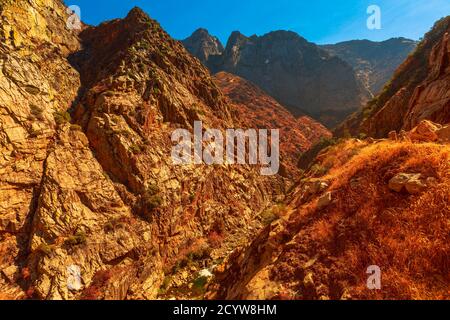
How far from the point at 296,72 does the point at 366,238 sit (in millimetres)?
92877

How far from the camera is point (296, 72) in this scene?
3573 inches

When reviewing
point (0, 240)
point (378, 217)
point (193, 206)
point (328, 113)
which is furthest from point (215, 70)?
point (378, 217)

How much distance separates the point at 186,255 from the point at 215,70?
84.9 meters

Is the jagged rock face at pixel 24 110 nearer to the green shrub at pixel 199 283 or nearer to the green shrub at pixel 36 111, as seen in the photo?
the green shrub at pixel 36 111

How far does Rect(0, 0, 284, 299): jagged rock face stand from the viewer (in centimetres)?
1538

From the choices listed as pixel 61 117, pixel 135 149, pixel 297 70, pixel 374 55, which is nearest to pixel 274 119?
pixel 135 149

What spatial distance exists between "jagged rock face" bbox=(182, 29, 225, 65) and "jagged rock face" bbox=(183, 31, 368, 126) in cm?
612

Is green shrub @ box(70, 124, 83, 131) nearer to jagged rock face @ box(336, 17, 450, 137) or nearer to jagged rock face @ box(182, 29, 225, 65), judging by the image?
jagged rock face @ box(336, 17, 450, 137)

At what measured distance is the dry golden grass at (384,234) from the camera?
527 centimetres

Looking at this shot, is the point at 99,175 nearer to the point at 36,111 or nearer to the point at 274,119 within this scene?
the point at 36,111

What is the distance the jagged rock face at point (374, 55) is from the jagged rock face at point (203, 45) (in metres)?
60.9

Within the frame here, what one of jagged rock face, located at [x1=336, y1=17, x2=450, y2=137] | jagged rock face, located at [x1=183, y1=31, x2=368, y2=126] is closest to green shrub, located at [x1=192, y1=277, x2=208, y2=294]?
jagged rock face, located at [x1=336, y1=17, x2=450, y2=137]
